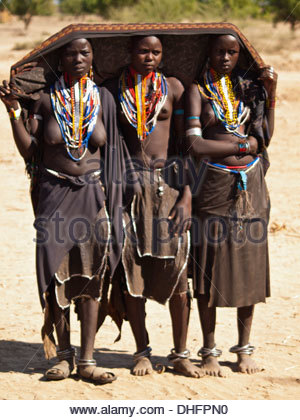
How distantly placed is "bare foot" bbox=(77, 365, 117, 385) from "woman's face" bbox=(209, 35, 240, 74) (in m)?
2.03

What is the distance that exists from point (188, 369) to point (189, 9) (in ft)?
83.7

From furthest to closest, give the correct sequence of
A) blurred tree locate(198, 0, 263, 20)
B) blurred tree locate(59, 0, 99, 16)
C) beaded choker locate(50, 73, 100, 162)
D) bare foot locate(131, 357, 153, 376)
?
1. blurred tree locate(59, 0, 99, 16)
2. blurred tree locate(198, 0, 263, 20)
3. bare foot locate(131, 357, 153, 376)
4. beaded choker locate(50, 73, 100, 162)

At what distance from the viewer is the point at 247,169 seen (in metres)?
4.73

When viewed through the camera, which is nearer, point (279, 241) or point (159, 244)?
point (159, 244)

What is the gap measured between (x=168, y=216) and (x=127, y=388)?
3.63ft

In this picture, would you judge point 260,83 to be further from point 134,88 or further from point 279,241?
point 279,241

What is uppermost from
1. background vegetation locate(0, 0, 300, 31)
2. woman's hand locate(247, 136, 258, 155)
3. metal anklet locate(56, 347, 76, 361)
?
woman's hand locate(247, 136, 258, 155)

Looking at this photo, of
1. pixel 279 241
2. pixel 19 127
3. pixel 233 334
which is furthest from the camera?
pixel 279 241

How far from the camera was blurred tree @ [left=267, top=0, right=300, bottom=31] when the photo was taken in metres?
26.0

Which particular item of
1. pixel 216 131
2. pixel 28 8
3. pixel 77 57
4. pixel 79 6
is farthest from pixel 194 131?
pixel 28 8

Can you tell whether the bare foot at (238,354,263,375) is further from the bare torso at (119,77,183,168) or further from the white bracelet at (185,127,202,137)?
the white bracelet at (185,127,202,137)

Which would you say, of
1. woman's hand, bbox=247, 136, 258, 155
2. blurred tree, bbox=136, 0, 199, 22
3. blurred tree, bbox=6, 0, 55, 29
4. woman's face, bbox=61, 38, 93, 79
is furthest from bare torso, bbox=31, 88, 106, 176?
blurred tree, bbox=6, 0, 55, 29

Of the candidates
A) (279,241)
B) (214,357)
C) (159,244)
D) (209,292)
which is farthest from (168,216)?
(279,241)

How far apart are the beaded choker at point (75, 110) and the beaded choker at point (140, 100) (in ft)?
0.66
